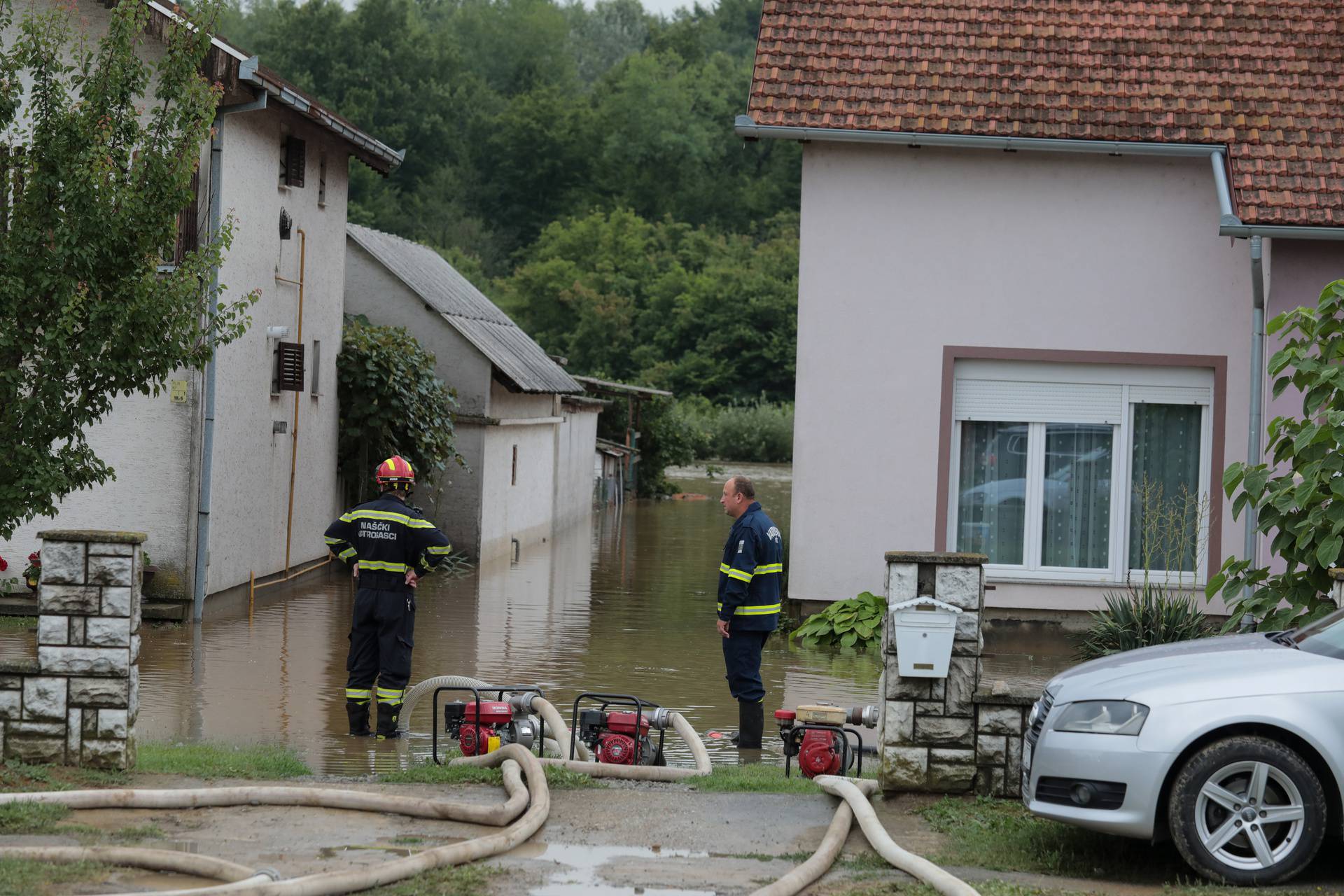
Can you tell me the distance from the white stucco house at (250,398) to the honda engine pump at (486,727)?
8.22 metres

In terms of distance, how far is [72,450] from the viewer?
1030 centimetres

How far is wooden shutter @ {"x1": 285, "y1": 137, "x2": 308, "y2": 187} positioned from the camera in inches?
815

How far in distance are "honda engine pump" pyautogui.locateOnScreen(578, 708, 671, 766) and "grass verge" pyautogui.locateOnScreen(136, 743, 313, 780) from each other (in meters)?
1.70

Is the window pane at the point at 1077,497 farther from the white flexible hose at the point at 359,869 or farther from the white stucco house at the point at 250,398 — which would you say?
the white flexible hose at the point at 359,869

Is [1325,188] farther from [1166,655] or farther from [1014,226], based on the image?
[1166,655]

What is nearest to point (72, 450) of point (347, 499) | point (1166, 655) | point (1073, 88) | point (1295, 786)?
point (1166, 655)

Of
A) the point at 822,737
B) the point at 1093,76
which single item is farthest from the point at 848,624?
the point at 822,737

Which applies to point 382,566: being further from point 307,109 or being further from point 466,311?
point 466,311

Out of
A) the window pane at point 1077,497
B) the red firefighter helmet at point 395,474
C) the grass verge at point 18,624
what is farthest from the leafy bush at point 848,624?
the grass verge at point 18,624

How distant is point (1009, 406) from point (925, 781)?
8.32m

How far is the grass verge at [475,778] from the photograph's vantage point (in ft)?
27.8

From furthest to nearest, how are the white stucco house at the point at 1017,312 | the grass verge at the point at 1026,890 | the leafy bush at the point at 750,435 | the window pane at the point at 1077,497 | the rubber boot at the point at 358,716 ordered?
the leafy bush at the point at 750,435 < the window pane at the point at 1077,497 < the white stucco house at the point at 1017,312 < the rubber boot at the point at 358,716 < the grass verge at the point at 1026,890

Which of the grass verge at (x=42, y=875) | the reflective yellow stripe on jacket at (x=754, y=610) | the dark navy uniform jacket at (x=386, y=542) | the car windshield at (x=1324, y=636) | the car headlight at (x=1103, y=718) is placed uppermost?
the dark navy uniform jacket at (x=386, y=542)

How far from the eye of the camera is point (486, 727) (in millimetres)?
9508
